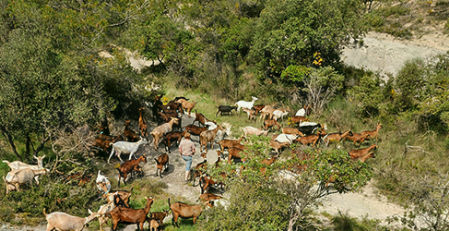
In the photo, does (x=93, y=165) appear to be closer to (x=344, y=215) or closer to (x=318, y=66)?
(x=344, y=215)

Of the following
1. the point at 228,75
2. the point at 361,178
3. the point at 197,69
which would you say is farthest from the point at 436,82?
the point at 197,69

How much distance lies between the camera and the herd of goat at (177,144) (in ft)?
34.8

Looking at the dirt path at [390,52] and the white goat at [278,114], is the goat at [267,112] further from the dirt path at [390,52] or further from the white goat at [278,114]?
the dirt path at [390,52]

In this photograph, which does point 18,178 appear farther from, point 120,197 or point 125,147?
point 125,147

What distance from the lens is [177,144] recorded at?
1712cm

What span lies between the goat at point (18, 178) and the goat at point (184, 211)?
5198 millimetres

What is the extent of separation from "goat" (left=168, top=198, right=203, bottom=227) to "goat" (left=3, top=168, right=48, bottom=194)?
5.20 metres

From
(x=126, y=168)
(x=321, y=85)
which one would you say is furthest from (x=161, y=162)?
(x=321, y=85)

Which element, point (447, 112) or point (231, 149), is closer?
point (231, 149)

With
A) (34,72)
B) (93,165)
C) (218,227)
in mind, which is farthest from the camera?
(93,165)

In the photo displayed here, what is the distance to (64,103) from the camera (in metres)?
13.1

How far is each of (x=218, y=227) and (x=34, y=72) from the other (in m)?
9.25

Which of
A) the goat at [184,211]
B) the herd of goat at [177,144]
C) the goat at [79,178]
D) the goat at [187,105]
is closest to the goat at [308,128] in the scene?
the herd of goat at [177,144]

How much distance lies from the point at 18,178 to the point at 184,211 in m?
5.99
